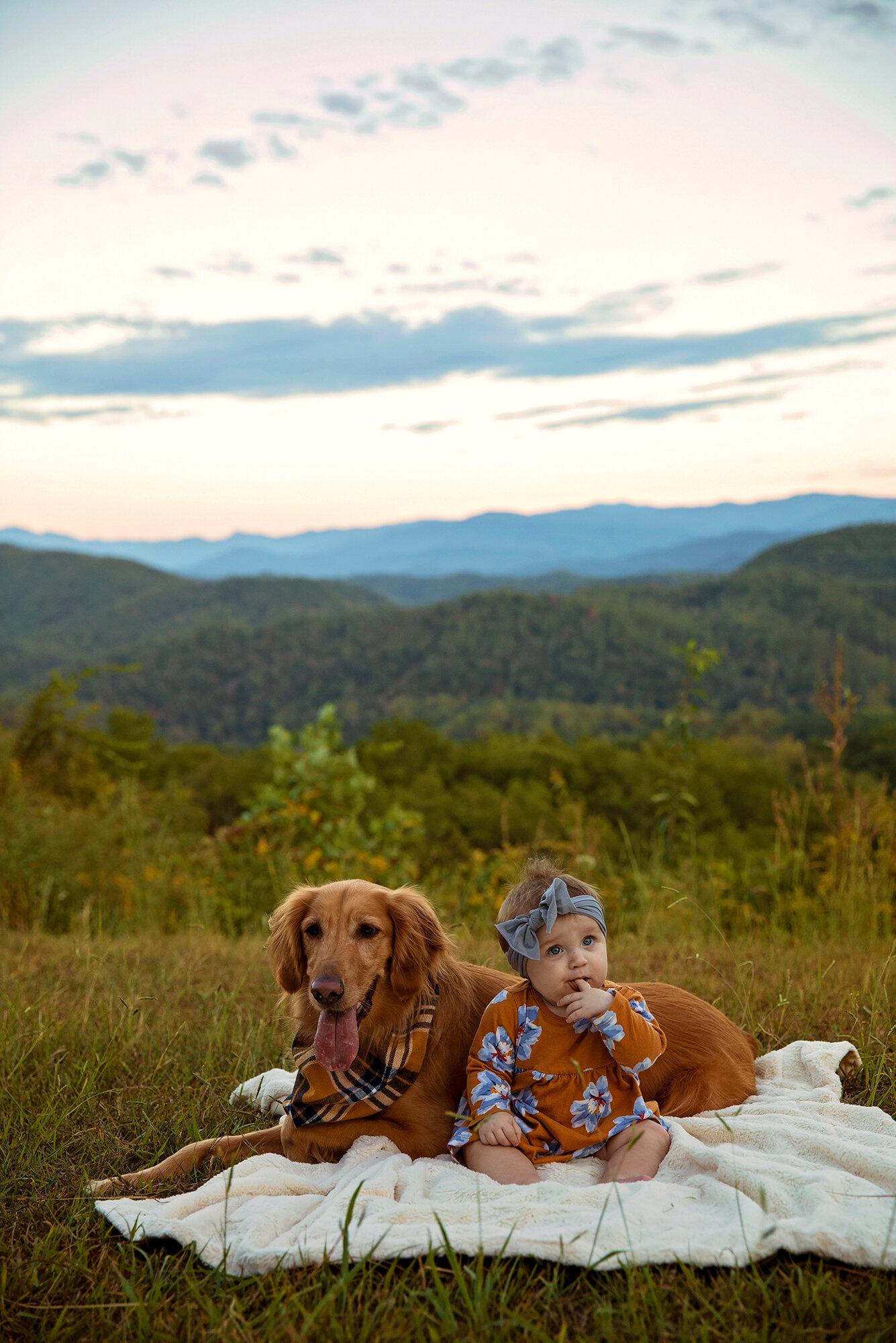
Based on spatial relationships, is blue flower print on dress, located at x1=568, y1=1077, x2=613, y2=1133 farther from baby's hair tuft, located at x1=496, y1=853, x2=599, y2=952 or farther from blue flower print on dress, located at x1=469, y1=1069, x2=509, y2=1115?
baby's hair tuft, located at x1=496, y1=853, x2=599, y2=952

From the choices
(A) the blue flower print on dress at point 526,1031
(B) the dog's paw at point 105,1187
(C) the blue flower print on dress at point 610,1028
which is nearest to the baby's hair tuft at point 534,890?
(A) the blue flower print on dress at point 526,1031

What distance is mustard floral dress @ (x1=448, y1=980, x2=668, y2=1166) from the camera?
2850mm

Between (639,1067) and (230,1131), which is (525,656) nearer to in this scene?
(230,1131)

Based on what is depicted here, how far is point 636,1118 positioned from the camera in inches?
110

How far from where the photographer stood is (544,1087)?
9.57 ft

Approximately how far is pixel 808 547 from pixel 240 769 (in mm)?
74612

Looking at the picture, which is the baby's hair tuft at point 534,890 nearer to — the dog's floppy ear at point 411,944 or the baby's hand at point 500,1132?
the dog's floppy ear at point 411,944

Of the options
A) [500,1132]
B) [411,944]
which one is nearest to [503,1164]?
[500,1132]

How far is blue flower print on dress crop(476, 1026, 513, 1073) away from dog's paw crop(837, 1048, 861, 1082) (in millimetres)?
1319

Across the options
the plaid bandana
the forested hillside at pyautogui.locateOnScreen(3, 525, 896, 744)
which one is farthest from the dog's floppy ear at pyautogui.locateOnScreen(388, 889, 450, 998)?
the forested hillside at pyautogui.locateOnScreen(3, 525, 896, 744)

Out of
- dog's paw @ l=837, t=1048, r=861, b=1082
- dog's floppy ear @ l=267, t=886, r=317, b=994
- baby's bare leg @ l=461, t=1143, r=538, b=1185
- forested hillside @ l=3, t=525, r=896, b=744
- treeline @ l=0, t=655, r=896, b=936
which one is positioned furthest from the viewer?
forested hillside @ l=3, t=525, r=896, b=744

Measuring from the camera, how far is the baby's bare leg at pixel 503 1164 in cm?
267

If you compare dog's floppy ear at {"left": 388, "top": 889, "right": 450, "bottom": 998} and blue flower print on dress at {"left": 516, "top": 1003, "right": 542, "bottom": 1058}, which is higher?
dog's floppy ear at {"left": 388, "top": 889, "right": 450, "bottom": 998}

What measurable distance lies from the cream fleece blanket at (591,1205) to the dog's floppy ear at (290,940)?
54 centimetres
